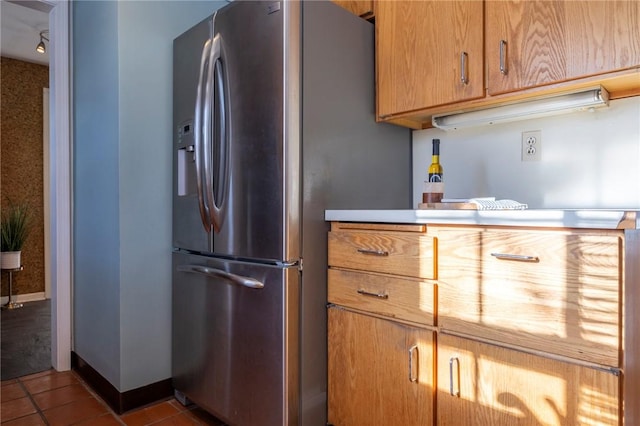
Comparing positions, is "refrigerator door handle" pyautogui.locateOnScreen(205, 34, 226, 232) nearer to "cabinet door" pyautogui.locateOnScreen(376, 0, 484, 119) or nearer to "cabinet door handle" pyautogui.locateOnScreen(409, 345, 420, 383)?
"cabinet door" pyautogui.locateOnScreen(376, 0, 484, 119)

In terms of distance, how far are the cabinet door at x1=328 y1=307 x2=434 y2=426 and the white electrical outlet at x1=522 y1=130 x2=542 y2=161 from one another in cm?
89

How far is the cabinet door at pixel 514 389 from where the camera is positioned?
3.08 ft

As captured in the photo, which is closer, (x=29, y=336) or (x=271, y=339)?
(x=271, y=339)

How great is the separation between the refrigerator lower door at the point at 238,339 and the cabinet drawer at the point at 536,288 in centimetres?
54

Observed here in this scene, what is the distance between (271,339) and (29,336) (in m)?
2.39

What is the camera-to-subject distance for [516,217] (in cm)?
105

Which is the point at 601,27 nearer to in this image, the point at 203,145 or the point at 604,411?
the point at 604,411

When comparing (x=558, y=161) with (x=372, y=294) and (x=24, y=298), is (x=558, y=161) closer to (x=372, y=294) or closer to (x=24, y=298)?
(x=372, y=294)

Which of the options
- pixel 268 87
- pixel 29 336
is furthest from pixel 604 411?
pixel 29 336

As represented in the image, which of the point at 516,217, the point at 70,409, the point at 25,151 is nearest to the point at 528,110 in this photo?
the point at 516,217

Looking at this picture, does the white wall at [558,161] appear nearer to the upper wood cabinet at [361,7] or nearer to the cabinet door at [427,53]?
the cabinet door at [427,53]

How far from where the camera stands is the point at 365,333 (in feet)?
4.56

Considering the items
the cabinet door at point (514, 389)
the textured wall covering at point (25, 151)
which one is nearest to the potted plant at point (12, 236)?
the textured wall covering at point (25, 151)

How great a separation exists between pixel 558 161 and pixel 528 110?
0.23 m
